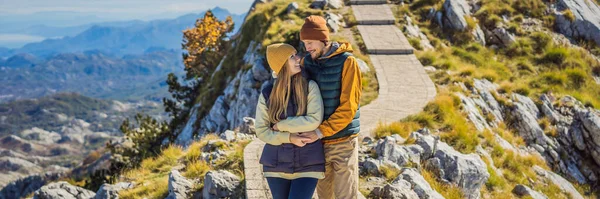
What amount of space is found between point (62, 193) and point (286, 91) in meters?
12.0

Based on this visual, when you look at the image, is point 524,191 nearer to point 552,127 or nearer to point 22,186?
point 552,127

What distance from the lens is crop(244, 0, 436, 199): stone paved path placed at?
28.2 ft

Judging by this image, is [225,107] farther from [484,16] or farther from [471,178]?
[471,178]

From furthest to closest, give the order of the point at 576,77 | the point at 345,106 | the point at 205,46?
the point at 205,46 < the point at 576,77 < the point at 345,106

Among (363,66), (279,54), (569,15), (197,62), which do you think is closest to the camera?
(279,54)

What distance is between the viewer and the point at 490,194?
9664 millimetres

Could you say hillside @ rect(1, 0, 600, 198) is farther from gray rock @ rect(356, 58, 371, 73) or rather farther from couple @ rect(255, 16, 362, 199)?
couple @ rect(255, 16, 362, 199)

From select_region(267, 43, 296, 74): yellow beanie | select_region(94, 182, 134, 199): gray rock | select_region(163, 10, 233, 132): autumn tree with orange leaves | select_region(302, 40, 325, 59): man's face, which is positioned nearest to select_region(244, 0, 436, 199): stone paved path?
select_region(302, 40, 325, 59): man's face

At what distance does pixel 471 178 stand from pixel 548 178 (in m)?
4.37

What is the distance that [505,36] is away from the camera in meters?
21.3

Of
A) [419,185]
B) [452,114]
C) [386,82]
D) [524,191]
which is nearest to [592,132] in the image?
[452,114]

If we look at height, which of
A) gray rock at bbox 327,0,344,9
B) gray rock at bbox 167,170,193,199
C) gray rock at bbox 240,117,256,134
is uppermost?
gray rock at bbox 167,170,193,199

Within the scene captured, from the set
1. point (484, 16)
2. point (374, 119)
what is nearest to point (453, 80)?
point (374, 119)

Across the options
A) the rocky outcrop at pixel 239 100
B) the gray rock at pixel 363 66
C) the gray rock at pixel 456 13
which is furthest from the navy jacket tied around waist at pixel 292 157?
the gray rock at pixel 456 13
